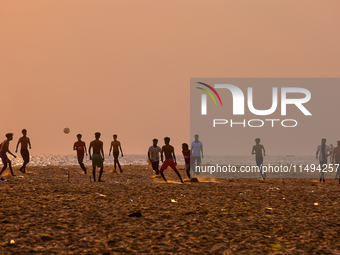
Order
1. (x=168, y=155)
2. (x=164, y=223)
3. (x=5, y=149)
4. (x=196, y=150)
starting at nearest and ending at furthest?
(x=164, y=223), (x=168, y=155), (x=5, y=149), (x=196, y=150)

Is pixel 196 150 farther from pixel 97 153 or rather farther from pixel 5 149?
pixel 5 149

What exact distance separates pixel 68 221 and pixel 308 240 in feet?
15.9

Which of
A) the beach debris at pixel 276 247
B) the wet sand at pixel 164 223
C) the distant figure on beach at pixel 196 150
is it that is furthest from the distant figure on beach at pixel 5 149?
the beach debris at pixel 276 247

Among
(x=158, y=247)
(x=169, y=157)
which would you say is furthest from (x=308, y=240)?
(x=169, y=157)

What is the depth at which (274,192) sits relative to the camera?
12484mm

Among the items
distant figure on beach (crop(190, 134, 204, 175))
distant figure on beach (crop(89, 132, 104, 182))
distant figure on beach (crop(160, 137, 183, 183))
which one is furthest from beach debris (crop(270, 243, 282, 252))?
distant figure on beach (crop(190, 134, 204, 175))

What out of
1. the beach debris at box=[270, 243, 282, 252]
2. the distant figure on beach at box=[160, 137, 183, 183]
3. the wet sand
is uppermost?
the distant figure on beach at box=[160, 137, 183, 183]

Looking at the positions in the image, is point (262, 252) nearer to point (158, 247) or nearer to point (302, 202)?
point (158, 247)

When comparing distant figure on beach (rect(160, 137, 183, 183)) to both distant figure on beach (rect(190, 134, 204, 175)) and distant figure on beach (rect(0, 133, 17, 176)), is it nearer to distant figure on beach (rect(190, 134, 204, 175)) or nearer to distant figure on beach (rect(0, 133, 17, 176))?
distant figure on beach (rect(190, 134, 204, 175))

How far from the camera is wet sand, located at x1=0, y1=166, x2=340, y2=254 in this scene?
5.77m

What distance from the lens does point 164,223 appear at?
7.36 m

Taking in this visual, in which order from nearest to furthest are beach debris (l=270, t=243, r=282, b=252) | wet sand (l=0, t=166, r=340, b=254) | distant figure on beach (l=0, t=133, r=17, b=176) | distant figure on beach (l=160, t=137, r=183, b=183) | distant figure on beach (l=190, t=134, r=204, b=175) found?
beach debris (l=270, t=243, r=282, b=252), wet sand (l=0, t=166, r=340, b=254), distant figure on beach (l=160, t=137, r=183, b=183), distant figure on beach (l=0, t=133, r=17, b=176), distant figure on beach (l=190, t=134, r=204, b=175)

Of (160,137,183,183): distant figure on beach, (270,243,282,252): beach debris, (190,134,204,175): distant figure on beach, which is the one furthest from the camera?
(190,134,204,175): distant figure on beach

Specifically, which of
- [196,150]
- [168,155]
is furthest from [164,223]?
[196,150]
